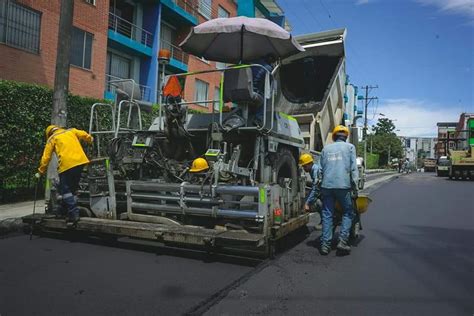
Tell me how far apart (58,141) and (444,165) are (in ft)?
103

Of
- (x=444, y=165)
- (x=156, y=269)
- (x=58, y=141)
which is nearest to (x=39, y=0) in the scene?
(x=58, y=141)

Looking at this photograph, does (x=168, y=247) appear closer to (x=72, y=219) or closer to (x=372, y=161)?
(x=72, y=219)

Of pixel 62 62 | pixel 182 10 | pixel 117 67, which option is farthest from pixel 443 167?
pixel 62 62

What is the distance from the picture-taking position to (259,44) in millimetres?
6980

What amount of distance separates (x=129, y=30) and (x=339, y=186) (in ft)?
59.5

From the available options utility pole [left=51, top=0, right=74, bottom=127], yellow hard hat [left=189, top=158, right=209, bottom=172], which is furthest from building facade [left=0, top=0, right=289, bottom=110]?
yellow hard hat [left=189, top=158, right=209, bottom=172]

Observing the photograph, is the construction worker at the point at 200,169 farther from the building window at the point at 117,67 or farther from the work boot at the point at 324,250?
the building window at the point at 117,67

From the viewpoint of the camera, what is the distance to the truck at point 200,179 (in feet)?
17.2

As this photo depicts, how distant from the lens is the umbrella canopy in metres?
6.14

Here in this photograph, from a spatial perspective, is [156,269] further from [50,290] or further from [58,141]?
[58,141]

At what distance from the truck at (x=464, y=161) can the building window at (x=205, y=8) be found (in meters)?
17.2

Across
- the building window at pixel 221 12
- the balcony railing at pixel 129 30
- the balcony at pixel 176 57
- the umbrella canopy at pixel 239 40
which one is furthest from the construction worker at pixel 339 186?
the building window at pixel 221 12

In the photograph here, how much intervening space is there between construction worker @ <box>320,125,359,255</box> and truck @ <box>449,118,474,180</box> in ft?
73.6

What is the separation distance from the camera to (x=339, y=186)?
5.72m
